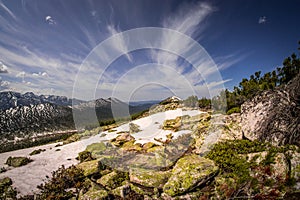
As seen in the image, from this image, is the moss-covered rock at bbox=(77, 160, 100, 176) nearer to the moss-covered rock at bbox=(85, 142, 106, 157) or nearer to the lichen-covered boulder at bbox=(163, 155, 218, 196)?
the moss-covered rock at bbox=(85, 142, 106, 157)

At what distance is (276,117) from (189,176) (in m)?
4.87

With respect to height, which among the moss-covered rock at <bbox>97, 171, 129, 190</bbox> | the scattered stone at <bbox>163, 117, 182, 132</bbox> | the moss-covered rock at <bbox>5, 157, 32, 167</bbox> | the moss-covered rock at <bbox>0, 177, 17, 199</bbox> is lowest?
the moss-covered rock at <bbox>0, 177, 17, 199</bbox>

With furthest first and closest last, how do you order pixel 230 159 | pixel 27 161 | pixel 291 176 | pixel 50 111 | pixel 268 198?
pixel 50 111 → pixel 27 161 → pixel 230 159 → pixel 291 176 → pixel 268 198

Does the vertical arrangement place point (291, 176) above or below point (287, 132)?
below

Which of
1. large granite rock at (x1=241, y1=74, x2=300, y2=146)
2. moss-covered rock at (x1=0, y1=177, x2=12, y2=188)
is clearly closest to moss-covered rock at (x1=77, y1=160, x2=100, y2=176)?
moss-covered rock at (x1=0, y1=177, x2=12, y2=188)

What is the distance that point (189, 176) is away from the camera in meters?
4.97

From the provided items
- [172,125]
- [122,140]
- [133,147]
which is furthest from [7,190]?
[172,125]

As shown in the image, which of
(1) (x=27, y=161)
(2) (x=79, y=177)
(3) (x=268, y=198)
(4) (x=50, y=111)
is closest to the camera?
(3) (x=268, y=198)

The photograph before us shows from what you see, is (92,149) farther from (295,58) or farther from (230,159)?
(295,58)

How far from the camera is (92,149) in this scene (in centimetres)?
1080

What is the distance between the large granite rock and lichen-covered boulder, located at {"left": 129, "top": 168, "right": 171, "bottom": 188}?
4.66 meters

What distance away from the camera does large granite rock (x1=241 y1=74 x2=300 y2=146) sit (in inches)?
234

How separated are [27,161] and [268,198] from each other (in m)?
13.4

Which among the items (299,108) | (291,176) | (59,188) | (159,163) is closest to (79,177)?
(59,188)
